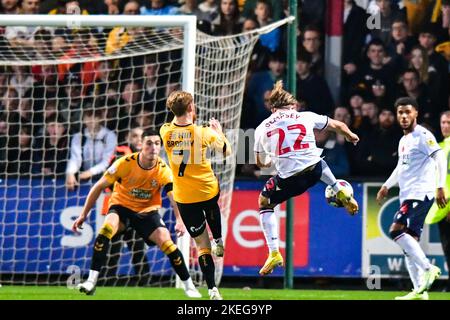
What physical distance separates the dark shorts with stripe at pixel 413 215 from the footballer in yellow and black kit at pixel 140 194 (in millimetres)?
2531

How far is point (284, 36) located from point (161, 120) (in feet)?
6.43

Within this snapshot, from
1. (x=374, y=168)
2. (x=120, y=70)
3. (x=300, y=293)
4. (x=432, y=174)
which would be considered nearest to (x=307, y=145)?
(x=432, y=174)

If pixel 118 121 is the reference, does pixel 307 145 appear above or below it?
above

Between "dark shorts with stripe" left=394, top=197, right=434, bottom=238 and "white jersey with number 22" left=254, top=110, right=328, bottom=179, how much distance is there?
5.33 feet

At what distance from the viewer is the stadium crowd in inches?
608

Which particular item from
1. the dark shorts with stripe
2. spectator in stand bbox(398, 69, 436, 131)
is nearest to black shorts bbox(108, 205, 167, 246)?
the dark shorts with stripe

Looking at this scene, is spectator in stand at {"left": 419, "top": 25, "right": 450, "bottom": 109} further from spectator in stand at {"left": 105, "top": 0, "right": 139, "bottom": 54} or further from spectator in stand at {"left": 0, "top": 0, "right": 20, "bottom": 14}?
spectator in stand at {"left": 0, "top": 0, "right": 20, "bottom": 14}

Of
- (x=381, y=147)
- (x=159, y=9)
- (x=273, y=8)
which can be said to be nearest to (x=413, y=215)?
(x=381, y=147)

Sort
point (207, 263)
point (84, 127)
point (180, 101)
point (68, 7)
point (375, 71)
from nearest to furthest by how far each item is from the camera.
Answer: point (180, 101)
point (207, 263)
point (375, 71)
point (84, 127)
point (68, 7)

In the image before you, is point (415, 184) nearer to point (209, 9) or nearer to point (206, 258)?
point (206, 258)

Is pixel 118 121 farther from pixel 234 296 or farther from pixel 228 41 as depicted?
pixel 234 296

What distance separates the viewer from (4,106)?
53.1 ft

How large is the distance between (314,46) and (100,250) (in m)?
4.44

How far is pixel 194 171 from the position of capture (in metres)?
11.9
